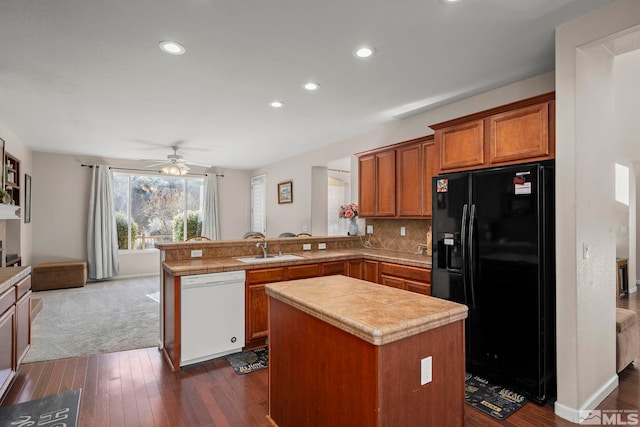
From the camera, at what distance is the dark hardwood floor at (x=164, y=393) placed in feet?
7.29

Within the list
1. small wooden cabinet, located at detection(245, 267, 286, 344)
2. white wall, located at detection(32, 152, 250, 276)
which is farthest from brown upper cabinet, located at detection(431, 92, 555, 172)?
white wall, located at detection(32, 152, 250, 276)

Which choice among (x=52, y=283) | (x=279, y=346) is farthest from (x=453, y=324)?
(x=52, y=283)

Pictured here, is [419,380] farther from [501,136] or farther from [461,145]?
[461,145]

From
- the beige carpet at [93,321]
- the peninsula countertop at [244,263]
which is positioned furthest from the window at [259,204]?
the peninsula countertop at [244,263]

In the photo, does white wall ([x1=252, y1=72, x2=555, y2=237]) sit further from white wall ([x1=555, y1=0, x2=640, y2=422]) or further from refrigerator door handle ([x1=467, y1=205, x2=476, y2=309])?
refrigerator door handle ([x1=467, y1=205, x2=476, y2=309])

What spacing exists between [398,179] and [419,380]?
291 cm

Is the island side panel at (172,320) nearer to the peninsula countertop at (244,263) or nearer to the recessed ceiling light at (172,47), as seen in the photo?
the peninsula countertop at (244,263)

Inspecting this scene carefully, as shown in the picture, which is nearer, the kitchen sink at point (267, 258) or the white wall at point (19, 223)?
the kitchen sink at point (267, 258)

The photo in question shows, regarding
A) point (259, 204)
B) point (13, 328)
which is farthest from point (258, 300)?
point (259, 204)

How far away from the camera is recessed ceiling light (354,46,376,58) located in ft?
8.32

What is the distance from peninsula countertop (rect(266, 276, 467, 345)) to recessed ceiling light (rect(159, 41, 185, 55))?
74.3 inches

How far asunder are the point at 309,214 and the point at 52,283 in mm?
4740

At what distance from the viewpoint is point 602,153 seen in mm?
2410

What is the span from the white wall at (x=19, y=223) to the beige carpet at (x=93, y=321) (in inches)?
32.4
